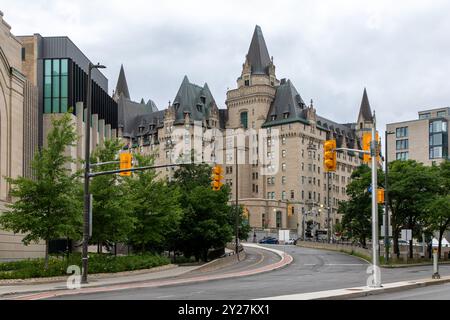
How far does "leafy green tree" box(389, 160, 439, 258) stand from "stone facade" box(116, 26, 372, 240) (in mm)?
88121

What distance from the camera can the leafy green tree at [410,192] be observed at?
60.5m

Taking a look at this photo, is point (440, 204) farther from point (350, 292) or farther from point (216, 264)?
point (350, 292)

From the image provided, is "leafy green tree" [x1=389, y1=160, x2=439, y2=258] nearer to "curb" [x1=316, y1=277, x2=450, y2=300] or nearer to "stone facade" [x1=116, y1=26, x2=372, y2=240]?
"curb" [x1=316, y1=277, x2=450, y2=300]

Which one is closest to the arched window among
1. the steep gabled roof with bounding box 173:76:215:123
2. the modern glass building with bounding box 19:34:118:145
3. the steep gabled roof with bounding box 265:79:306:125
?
the steep gabled roof with bounding box 265:79:306:125

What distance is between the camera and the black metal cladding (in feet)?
213

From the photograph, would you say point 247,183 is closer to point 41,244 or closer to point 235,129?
point 235,129

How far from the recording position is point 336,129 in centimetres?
18450

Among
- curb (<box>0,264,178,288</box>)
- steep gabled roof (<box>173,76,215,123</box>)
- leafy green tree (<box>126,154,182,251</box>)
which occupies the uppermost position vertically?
steep gabled roof (<box>173,76,215,123</box>)

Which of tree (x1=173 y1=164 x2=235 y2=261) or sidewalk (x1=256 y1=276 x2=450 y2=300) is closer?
sidewalk (x1=256 y1=276 x2=450 y2=300)

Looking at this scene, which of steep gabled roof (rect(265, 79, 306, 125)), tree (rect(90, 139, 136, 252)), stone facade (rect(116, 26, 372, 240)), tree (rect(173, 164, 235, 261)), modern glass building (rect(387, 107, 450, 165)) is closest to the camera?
tree (rect(90, 139, 136, 252))

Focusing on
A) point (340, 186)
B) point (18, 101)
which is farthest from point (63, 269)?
point (340, 186)

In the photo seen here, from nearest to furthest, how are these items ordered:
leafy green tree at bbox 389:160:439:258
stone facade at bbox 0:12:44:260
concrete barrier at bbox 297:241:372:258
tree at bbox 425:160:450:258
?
1. stone facade at bbox 0:12:44:260
2. tree at bbox 425:160:450:258
3. leafy green tree at bbox 389:160:439:258
4. concrete barrier at bbox 297:241:372:258

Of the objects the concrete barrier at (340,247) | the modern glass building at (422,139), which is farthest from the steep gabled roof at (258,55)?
the concrete barrier at (340,247)

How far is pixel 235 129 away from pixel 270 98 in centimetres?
1145
